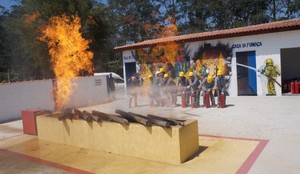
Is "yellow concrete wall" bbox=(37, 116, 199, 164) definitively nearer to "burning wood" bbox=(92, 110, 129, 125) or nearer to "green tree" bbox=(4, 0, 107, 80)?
"burning wood" bbox=(92, 110, 129, 125)

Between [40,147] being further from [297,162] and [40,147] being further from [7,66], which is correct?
[7,66]

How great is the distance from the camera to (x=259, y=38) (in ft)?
55.3

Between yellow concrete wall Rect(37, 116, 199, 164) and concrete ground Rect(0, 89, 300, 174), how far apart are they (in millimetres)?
228

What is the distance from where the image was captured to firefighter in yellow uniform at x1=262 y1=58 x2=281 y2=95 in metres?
16.6

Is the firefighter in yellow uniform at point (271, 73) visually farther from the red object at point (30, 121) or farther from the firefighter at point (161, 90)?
the red object at point (30, 121)

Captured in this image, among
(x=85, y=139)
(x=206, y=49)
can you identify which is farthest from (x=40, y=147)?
(x=206, y=49)

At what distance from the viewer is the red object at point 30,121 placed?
10645 mm

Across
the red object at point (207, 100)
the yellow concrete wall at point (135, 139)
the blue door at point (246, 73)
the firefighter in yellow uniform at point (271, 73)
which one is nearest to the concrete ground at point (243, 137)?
the yellow concrete wall at point (135, 139)

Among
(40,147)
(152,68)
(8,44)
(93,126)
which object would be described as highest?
(8,44)

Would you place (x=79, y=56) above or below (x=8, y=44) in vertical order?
below

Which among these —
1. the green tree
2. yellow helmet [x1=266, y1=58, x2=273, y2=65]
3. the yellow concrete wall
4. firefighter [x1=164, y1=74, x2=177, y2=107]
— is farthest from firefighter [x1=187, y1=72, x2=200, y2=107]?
the green tree

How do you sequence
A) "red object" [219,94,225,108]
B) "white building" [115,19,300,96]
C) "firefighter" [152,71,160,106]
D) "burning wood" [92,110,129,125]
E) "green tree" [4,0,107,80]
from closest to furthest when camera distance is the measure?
"burning wood" [92,110,129,125]
"red object" [219,94,225,108]
"firefighter" [152,71,160,106]
"white building" [115,19,300,96]
"green tree" [4,0,107,80]

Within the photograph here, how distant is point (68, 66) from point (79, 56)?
2.14 feet

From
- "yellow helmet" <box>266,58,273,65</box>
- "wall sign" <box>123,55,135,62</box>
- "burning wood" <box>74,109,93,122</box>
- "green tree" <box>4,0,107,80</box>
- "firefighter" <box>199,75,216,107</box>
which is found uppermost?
"green tree" <box>4,0,107,80</box>
